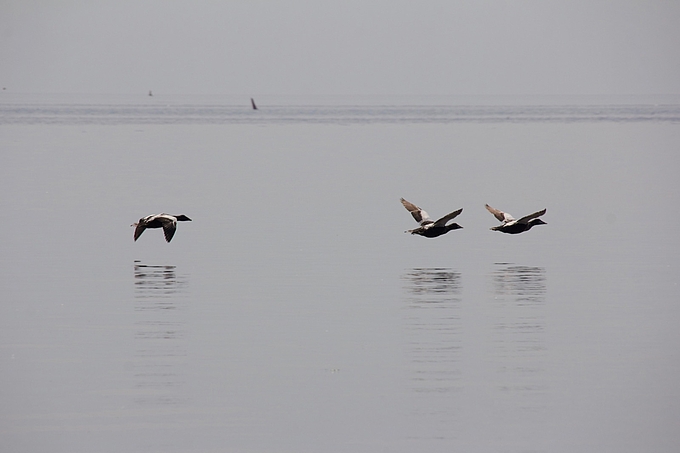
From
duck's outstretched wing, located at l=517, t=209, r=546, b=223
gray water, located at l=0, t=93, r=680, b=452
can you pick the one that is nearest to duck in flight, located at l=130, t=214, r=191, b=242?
gray water, located at l=0, t=93, r=680, b=452

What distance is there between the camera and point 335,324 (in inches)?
709

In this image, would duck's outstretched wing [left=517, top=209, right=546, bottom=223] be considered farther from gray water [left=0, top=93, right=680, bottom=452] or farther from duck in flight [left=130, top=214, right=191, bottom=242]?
duck in flight [left=130, top=214, right=191, bottom=242]

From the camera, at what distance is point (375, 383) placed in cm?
1465

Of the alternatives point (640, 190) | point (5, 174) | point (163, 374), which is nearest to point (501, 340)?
point (163, 374)

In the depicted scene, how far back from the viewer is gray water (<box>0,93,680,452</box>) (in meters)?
13.0

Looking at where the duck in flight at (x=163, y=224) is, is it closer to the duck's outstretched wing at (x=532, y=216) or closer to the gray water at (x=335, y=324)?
the gray water at (x=335, y=324)

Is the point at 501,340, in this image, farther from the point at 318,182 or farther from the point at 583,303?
the point at 318,182

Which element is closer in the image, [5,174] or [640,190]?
[640,190]

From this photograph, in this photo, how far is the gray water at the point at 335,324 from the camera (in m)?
13.0

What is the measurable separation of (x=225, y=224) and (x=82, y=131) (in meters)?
68.9

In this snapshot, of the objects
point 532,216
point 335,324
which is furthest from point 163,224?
point 335,324

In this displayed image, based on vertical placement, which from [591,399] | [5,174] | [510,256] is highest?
[5,174]

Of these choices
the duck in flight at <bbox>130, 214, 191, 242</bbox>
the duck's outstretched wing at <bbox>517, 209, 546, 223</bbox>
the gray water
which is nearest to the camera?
the gray water

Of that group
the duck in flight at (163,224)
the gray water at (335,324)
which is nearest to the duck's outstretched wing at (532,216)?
the gray water at (335,324)
